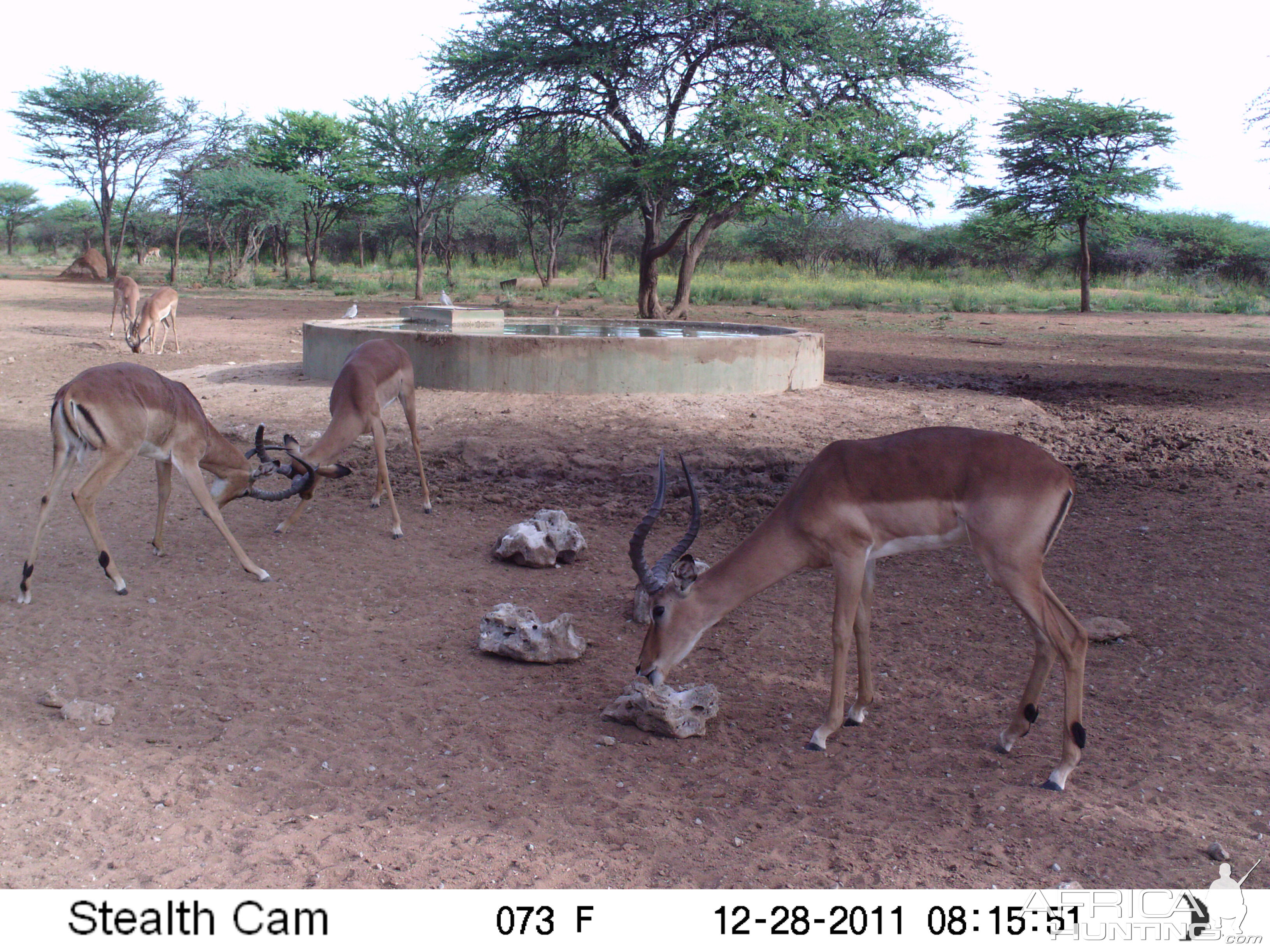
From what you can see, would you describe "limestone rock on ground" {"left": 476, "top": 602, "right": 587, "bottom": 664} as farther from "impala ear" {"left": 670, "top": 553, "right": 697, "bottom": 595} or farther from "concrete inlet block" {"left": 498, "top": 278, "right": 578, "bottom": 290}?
"concrete inlet block" {"left": 498, "top": 278, "right": 578, "bottom": 290}

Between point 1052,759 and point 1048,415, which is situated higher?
point 1048,415

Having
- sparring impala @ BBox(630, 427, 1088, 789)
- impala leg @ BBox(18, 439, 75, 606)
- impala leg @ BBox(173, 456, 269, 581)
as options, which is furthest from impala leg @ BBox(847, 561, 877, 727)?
impala leg @ BBox(18, 439, 75, 606)

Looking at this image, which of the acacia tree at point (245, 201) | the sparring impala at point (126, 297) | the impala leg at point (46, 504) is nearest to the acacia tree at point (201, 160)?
the acacia tree at point (245, 201)

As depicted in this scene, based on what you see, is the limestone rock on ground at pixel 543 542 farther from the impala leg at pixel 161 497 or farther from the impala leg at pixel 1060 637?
the impala leg at pixel 1060 637

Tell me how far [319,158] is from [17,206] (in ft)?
93.8

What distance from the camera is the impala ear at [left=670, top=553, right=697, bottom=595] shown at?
3881 mm

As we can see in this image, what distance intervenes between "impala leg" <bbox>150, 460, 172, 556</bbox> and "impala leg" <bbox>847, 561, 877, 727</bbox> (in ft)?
12.9

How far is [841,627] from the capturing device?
3.88m

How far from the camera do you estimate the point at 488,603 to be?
17.4 feet

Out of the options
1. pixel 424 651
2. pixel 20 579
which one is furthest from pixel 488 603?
pixel 20 579

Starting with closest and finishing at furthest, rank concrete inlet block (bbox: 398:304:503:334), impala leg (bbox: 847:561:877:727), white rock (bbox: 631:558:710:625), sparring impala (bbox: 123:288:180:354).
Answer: impala leg (bbox: 847:561:877:727) → white rock (bbox: 631:558:710:625) → concrete inlet block (bbox: 398:304:503:334) → sparring impala (bbox: 123:288:180:354)

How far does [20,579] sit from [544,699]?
3.05 m

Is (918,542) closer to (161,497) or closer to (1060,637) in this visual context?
(1060,637)

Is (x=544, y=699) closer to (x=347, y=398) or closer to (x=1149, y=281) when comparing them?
(x=347, y=398)
